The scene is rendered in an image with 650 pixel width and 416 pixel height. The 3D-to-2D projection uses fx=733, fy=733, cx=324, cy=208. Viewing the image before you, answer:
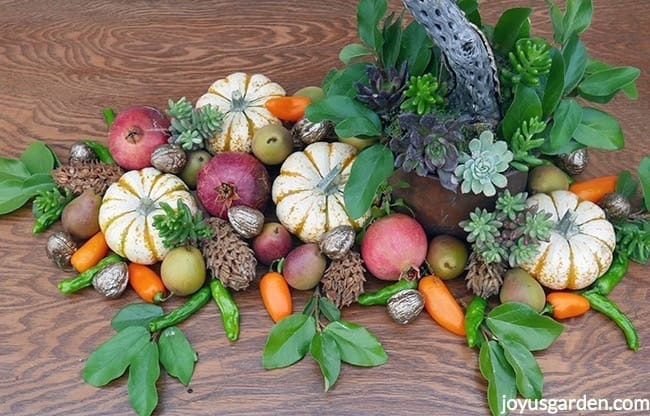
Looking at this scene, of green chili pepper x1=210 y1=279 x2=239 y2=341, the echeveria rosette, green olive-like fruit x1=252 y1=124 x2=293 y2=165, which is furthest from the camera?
green olive-like fruit x1=252 y1=124 x2=293 y2=165

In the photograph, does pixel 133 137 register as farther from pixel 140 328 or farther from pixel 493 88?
pixel 493 88

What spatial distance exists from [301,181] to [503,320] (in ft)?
1.24

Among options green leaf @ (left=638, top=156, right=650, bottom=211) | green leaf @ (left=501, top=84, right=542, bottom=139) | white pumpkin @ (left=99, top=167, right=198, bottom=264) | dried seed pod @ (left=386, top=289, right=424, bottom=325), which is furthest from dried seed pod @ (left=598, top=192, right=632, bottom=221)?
white pumpkin @ (left=99, top=167, right=198, bottom=264)

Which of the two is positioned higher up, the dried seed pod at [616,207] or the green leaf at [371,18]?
the green leaf at [371,18]

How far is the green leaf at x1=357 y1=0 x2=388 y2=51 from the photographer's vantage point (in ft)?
3.78

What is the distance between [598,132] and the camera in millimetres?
1080

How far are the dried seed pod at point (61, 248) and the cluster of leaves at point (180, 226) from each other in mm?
170

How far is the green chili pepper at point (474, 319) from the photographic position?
1.08 meters

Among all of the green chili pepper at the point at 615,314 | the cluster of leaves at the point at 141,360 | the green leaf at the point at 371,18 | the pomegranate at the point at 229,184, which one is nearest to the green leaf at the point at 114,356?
the cluster of leaves at the point at 141,360

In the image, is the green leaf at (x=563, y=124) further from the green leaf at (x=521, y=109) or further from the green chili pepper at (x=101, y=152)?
the green chili pepper at (x=101, y=152)

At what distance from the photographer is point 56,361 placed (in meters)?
1.10

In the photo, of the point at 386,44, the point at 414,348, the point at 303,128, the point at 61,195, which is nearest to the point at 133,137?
the point at 61,195

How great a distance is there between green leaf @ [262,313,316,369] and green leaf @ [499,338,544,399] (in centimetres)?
29

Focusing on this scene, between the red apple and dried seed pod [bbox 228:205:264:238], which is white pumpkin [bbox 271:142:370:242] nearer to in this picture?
dried seed pod [bbox 228:205:264:238]
